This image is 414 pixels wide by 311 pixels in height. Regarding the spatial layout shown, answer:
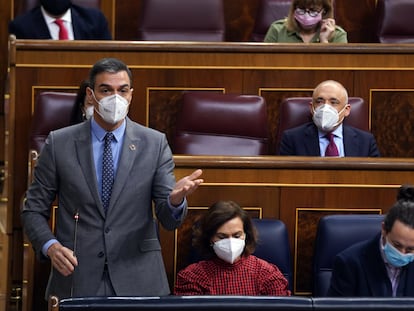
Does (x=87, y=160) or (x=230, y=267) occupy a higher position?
(x=87, y=160)

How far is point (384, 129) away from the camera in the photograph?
2.77 metres

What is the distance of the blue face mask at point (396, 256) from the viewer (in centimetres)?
185

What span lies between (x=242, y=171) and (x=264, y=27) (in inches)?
43.9

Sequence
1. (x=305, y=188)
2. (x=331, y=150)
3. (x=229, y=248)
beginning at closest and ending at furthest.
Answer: (x=229, y=248)
(x=305, y=188)
(x=331, y=150)

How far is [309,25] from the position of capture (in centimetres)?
292

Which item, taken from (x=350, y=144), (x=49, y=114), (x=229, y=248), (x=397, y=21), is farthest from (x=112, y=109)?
(x=397, y=21)

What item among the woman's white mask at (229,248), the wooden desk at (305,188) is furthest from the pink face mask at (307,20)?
the woman's white mask at (229,248)

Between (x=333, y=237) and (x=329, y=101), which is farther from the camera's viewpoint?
(x=329, y=101)

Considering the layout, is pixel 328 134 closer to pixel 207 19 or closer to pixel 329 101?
pixel 329 101

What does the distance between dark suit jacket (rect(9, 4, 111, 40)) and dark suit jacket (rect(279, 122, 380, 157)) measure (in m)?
0.70

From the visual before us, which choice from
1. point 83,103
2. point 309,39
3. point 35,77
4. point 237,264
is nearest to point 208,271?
point 237,264

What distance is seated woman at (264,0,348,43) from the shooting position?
2895mm

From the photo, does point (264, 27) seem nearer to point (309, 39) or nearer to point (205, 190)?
point (309, 39)

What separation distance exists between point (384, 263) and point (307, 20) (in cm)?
115
